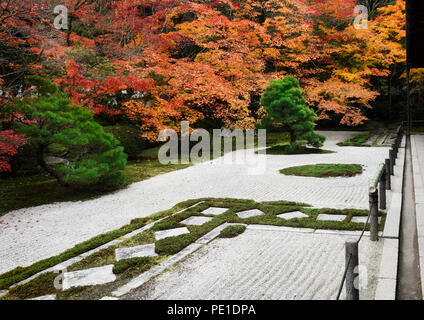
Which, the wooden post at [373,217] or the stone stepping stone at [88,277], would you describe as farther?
the wooden post at [373,217]

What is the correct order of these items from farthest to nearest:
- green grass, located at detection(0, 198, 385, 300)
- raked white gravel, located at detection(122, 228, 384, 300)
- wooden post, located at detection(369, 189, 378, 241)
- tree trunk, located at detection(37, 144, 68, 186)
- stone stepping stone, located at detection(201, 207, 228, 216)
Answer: tree trunk, located at detection(37, 144, 68, 186), stone stepping stone, located at detection(201, 207, 228, 216), wooden post, located at detection(369, 189, 378, 241), green grass, located at detection(0, 198, 385, 300), raked white gravel, located at detection(122, 228, 384, 300)

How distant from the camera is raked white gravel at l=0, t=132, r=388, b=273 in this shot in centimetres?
571

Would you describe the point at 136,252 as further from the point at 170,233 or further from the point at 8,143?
the point at 8,143

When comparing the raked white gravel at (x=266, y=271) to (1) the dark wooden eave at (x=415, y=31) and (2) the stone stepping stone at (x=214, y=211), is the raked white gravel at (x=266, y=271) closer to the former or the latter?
(2) the stone stepping stone at (x=214, y=211)

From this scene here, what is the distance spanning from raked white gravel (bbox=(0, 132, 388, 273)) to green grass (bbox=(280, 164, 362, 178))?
0.38 meters

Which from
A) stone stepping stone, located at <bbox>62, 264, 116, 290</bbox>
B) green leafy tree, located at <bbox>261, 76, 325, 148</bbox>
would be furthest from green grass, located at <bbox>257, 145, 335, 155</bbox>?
stone stepping stone, located at <bbox>62, 264, 116, 290</bbox>

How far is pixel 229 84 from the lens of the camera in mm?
16844

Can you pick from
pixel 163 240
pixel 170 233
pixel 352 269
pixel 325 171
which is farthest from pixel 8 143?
pixel 325 171

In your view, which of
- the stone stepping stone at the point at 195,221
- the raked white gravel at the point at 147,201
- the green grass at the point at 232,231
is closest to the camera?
the green grass at the point at 232,231

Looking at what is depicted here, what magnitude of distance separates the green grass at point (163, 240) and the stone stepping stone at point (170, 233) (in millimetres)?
107

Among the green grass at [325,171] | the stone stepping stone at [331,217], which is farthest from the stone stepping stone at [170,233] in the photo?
the green grass at [325,171]

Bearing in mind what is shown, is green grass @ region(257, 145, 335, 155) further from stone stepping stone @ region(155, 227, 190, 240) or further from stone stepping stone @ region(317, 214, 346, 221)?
stone stepping stone @ region(155, 227, 190, 240)

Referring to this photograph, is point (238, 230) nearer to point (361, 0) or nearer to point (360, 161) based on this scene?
point (360, 161)

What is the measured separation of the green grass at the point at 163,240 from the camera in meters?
3.85
